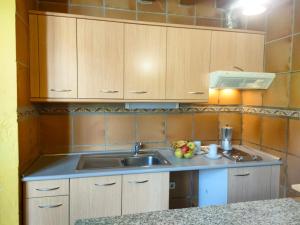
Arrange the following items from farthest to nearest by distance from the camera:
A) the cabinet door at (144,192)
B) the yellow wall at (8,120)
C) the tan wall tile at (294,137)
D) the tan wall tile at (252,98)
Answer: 1. the tan wall tile at (252,98)
2. the tan wall tile at (294,137)
3. the cabinet door at (144,192)
4. the yellow wall at (8,120)

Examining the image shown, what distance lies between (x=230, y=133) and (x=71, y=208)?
5.40 feet

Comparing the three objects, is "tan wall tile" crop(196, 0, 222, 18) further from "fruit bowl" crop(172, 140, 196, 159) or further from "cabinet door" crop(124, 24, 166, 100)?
"fruit bowl" crop(172, 140, 196, 159)

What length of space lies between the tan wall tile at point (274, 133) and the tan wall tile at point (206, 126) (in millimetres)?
477

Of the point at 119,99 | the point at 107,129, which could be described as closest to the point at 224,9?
the point at 119,99

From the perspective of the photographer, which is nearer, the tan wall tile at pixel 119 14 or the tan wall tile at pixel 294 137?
the tan wall tile at pixel 294 137

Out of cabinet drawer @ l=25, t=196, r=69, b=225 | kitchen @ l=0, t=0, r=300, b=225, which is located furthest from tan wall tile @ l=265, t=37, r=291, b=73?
cabinet drawer @ l=25, t=196, r=69, b=225

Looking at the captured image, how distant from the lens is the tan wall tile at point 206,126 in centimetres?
252

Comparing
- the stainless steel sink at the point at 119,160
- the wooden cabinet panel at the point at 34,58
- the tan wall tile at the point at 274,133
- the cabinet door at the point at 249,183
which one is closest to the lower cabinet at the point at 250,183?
the cabinet door at the point at 249,183

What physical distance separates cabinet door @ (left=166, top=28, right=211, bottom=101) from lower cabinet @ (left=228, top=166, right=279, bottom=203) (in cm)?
74

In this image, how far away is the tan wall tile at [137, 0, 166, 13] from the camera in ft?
7.55

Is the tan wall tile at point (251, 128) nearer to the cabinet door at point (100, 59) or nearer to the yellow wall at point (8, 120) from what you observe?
the cabinet door at point (100, 59)

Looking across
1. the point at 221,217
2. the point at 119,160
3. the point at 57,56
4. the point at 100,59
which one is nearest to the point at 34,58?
the point at 57,56

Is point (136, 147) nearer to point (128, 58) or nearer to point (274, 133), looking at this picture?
point (128, 58)

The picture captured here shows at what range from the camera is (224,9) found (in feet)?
8.05
